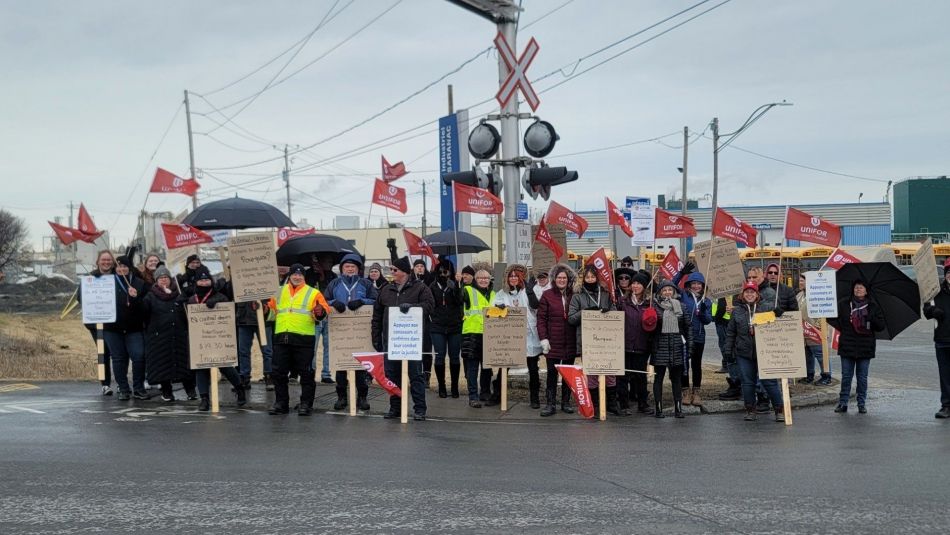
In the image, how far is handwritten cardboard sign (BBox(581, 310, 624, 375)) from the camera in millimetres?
11484

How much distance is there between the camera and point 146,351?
12336 mm

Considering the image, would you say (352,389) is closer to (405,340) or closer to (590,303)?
(405,340)

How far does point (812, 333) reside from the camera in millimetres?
14133

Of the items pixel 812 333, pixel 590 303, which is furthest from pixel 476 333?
pixel 812 333

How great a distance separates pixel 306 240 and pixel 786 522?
10.7 meters

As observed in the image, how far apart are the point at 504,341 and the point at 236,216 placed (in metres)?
5.42

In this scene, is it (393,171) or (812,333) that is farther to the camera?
(393,171)

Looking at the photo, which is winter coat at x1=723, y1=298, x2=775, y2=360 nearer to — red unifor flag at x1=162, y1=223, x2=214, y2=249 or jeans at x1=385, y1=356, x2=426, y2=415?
jeans at x1=385, y1=356, x2=426, y2=415

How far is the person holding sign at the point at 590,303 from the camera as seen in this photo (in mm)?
11617

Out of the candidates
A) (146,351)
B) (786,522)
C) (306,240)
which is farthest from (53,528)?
(306,240)

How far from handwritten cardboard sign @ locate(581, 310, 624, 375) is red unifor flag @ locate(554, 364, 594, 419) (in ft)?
0.85

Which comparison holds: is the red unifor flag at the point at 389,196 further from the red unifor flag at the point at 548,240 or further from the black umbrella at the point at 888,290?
the black umbrella at the point at 888,290

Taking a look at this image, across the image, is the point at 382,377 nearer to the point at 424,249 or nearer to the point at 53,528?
the point at 424,249

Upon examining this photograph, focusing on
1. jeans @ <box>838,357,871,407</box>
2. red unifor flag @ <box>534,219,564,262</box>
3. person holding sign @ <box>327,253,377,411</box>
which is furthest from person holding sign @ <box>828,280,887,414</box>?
person holding sign @ <box>327,253,377,411</box>
